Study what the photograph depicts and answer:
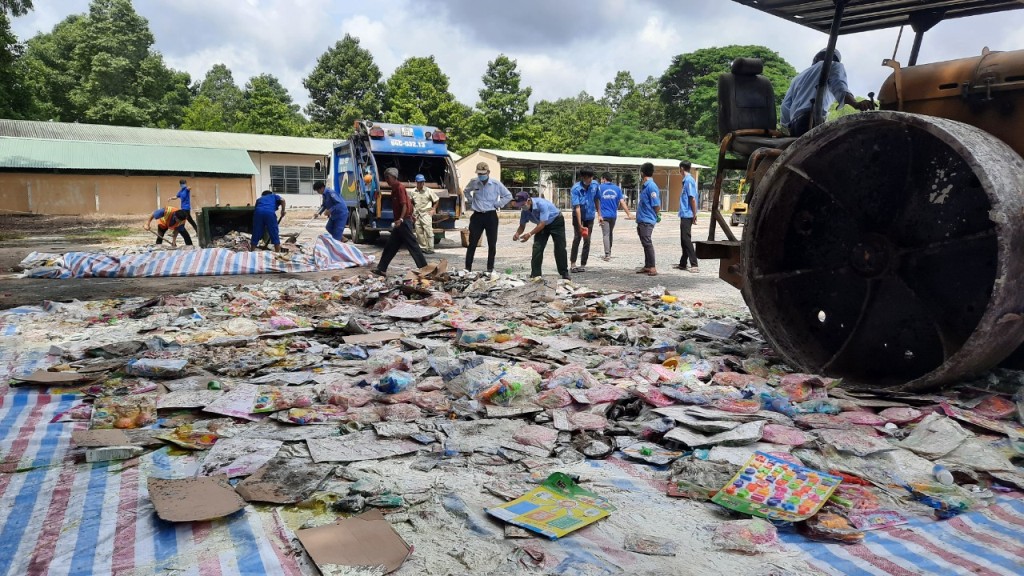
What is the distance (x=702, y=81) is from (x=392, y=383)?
162 feet

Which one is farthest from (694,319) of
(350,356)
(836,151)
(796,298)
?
(350,356)

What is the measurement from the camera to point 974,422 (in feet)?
10.3

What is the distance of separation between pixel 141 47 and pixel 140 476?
4868cm

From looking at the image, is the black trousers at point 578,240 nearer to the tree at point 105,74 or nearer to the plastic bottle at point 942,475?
the plastic bottle at point 942,475

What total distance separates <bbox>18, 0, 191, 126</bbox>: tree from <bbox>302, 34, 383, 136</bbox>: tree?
28.7 feet

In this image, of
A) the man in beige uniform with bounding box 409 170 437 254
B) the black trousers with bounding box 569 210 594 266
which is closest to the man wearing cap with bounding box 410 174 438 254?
the man in beige uniform with bounding box 409 170 437 254

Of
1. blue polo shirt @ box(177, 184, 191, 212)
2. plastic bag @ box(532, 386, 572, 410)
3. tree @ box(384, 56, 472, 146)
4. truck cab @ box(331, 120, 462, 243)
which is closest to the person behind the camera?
plastic bag @ box(532, 386, 572, 410)

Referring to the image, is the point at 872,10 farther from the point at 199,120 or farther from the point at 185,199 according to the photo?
the point at 199,120

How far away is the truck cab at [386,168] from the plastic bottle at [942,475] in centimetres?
1221

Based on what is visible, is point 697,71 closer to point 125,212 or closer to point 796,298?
point 125,212

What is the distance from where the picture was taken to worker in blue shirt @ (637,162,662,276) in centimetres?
1008

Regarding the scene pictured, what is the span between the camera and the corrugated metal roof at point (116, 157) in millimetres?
25344

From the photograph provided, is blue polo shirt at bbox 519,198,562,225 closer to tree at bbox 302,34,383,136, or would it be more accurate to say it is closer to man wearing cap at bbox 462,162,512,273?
man wearing cap at bbox 462,162,512,273

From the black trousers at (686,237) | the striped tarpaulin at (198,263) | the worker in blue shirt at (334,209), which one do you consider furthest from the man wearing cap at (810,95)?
the worker in blue shirt at (334,209)
